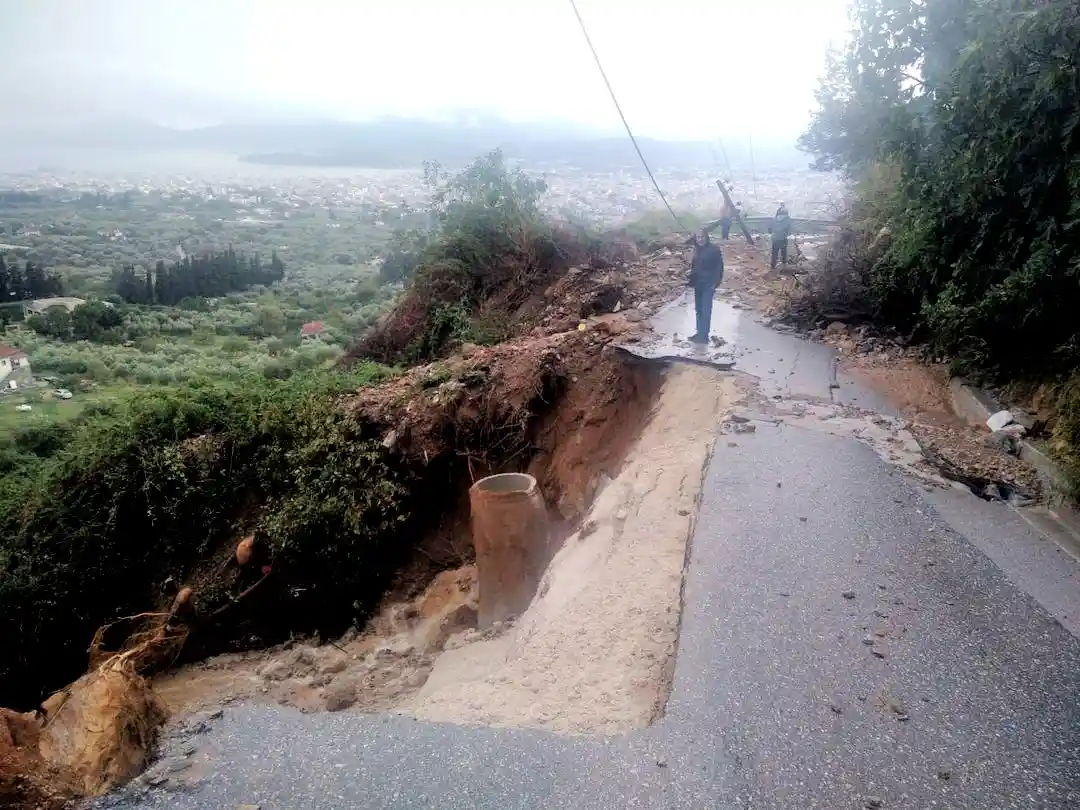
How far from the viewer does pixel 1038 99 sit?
23.6 ft

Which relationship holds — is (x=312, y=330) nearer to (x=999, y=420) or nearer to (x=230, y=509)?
(x=230, y=509)

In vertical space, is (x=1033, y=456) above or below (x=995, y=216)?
below

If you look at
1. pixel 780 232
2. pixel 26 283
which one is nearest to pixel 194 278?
pixel 26 283

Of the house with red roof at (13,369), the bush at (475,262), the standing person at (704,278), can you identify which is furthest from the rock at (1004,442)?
the house with red roof at (13,369)

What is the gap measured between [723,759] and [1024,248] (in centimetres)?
725

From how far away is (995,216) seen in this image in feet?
27.6

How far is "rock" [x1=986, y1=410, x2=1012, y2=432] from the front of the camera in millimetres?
7637

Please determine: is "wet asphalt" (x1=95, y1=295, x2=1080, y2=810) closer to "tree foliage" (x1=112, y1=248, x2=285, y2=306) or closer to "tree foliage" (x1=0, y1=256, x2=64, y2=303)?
"tree foliage" (x1=0, y1=256, x2=64, y2=303)

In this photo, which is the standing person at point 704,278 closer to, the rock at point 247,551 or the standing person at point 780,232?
the standing person at point 780,232

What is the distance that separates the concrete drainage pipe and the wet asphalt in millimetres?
Answer: 1773

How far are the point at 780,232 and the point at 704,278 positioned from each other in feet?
20.4

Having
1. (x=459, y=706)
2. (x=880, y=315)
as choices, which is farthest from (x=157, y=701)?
(x=880, y=315)

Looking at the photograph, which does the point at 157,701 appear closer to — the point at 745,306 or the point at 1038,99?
the point at 1038,99

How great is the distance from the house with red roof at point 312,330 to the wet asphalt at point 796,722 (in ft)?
71.3
